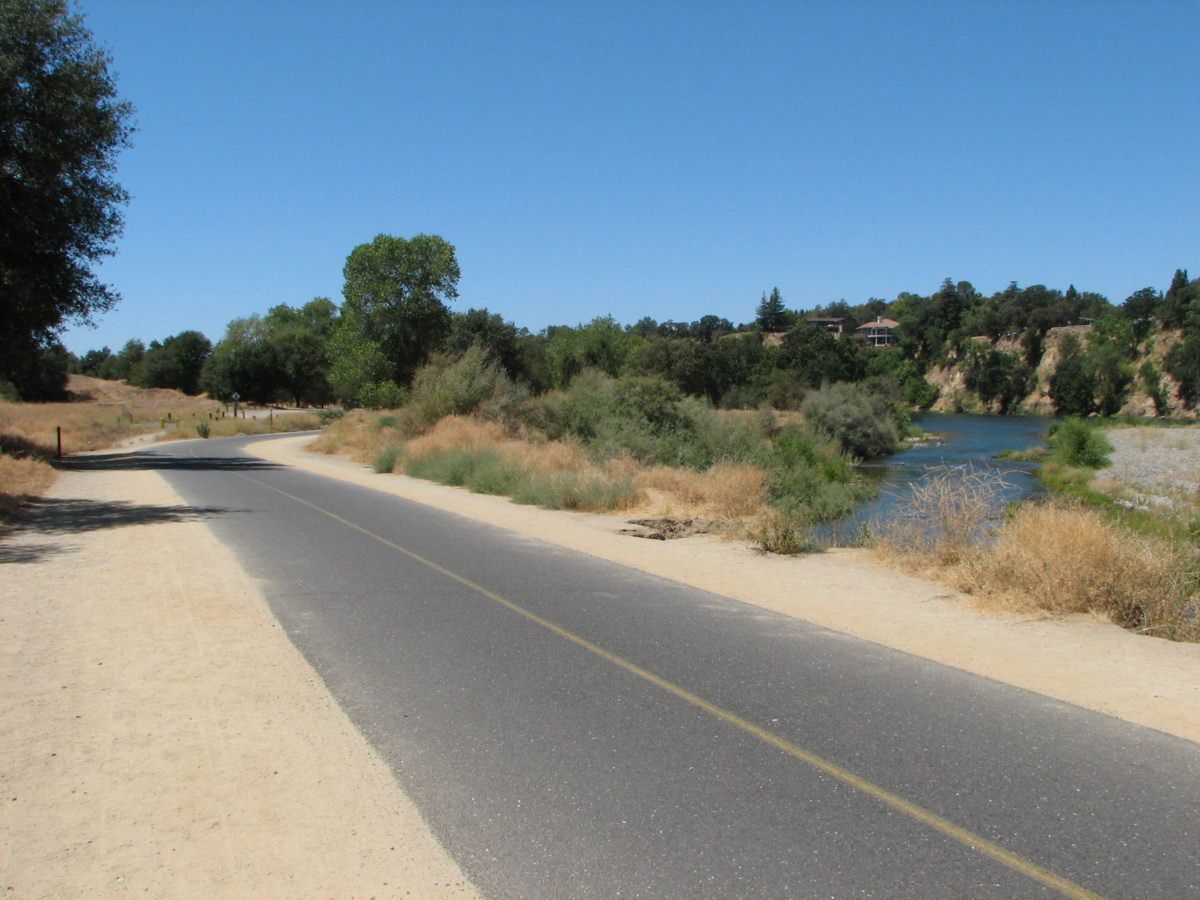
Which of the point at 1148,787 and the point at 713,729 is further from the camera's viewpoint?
the point at 713,729

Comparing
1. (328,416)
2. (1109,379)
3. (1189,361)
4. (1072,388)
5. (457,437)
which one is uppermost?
(1189,361)

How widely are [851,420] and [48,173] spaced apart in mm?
45826

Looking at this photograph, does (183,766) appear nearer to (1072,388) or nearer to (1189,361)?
(1189,361)

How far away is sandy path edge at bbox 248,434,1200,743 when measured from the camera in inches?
277

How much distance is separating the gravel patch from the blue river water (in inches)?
160

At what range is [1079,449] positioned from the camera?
166ft

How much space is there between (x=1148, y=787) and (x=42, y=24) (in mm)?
29173

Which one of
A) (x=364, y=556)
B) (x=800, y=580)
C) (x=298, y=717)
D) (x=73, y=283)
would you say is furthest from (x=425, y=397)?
(x=298, y=717)

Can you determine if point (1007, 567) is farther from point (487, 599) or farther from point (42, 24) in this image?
point (42, 24)

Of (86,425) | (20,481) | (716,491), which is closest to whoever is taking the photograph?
(716,491)

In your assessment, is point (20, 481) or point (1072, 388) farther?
point (1072, 388)

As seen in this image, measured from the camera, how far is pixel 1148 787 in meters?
5.13

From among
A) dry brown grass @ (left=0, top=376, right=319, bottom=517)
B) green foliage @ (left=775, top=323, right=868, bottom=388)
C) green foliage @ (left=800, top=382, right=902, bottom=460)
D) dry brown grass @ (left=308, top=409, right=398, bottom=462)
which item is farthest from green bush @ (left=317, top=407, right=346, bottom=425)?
green foliage @ (left=800, top=382, right=902, bottom=460)

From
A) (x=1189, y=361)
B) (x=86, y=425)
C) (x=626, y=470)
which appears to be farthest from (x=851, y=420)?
(x=1189, y=361)
